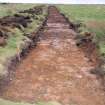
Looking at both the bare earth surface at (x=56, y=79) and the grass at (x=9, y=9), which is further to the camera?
the grass at (x=9, y=9)

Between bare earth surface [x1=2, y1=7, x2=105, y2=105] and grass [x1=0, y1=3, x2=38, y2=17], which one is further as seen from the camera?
grass [x1=0, y1=3, x2=38, y2=17]

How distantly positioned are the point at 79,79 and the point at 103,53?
10.3 ft

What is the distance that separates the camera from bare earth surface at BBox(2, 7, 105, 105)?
1456 centimetres

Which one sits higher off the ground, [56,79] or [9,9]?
[56,79]

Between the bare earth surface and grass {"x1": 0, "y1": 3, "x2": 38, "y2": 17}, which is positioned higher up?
the bare earth surface

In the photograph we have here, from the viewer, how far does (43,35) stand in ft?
106

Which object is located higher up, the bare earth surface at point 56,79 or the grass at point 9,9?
the bare earth surface at point 56,79

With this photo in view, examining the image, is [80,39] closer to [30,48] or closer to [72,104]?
[30,48]

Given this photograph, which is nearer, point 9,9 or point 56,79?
point 56,79

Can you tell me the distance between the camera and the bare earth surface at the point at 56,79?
47.8 feet

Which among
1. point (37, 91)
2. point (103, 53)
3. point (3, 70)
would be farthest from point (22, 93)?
point (103, 53)

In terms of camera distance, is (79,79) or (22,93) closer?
(22,93)

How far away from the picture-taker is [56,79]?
17.2 m

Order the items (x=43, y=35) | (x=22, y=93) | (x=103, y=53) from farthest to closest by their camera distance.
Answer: (x=43, y=35) → (x=103, y=53) → (x=22, y=93)
